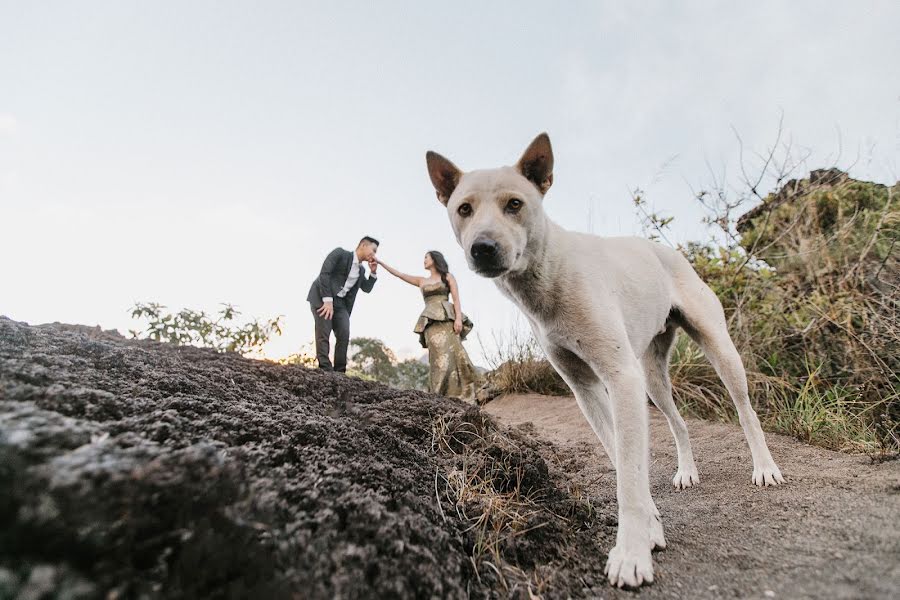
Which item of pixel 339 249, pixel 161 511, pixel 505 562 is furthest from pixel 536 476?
pixel 339 249

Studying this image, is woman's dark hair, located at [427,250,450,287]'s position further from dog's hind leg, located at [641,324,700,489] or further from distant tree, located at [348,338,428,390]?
distant tree, located at [348,338,428,390]

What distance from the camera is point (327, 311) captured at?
7539mm

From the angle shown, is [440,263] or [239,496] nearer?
[239,496]

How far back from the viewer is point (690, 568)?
1.75 meters

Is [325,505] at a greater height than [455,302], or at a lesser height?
lesser

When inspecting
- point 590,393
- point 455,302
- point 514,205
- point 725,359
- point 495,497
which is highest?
point 455,302

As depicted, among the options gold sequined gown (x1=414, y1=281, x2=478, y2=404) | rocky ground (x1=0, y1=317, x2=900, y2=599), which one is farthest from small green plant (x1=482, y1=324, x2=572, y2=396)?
rocky ground (x1=0, y1=317, x2=900, y2=599)

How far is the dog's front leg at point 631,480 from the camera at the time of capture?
1700mm

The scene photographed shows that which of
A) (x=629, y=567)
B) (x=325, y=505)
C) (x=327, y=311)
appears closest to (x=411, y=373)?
(x=327, y=311)

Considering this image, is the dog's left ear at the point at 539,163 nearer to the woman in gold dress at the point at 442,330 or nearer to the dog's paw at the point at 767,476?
the dog's paw at the point at 767,476

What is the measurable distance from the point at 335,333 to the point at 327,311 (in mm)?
524

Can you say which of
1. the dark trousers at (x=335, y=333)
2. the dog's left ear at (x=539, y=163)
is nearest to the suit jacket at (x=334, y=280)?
the dark trousers at (x=335, y=333)

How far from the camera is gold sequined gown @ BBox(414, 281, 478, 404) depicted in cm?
822

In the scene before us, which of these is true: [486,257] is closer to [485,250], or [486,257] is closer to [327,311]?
[485,250]
